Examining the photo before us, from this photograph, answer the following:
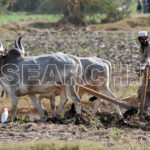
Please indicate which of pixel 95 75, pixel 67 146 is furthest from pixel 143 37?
pixel 67 146

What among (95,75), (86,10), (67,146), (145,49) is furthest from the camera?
(86,10)

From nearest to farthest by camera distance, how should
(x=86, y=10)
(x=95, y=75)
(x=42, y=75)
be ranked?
(x=42, y=75) < (x=95, y=75) < (x=86, y=10)

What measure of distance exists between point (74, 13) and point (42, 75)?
21745 mm

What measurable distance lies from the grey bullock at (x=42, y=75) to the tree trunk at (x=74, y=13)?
20.8 metres

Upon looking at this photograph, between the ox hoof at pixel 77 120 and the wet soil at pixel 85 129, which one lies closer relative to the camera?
the wet soil at pixel 85 129

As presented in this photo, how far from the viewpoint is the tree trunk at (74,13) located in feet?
94.7

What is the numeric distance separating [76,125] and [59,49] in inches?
401

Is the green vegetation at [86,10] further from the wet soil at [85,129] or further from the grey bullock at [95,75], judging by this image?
the wet soil at [85,129]

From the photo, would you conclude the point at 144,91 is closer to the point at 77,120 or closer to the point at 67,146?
the point at 77,120

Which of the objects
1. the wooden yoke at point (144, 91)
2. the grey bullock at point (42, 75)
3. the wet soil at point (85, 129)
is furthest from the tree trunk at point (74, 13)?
the wooden yoke at point (144, 91)

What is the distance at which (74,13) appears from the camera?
96.4ft

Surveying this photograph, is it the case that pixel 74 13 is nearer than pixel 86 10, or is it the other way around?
pixel 74 13

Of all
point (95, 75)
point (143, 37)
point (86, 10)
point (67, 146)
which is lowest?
point (67, 146)

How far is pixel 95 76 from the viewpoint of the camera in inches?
350
